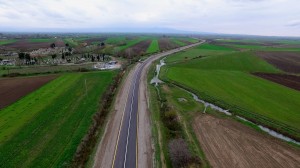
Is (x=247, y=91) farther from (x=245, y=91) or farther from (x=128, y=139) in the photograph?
(x=128, y=139)

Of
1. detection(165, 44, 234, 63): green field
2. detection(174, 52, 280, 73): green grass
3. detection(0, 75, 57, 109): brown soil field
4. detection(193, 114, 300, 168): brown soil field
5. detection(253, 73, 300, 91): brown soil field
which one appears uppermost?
detection(165, 44, 234, 63): green field

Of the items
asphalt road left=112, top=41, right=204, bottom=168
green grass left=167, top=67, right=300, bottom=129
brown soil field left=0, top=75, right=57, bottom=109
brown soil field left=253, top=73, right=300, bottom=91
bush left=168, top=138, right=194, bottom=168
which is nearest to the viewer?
bush left=168, top=138, right=194, bottom=168

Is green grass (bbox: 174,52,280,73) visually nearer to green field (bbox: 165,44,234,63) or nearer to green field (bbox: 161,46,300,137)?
green field (bbox: 161,46,300,137)

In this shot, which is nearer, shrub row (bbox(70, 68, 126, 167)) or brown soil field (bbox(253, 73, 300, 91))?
shrub row (bbox(70, 68, 126, 167))

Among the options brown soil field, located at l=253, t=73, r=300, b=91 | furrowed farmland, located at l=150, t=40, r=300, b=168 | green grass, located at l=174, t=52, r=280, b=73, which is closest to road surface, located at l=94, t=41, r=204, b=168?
furrowed farmland, located at l=150, t=40, r=300, b=168

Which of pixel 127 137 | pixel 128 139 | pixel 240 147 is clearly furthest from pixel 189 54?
pixel 128 139

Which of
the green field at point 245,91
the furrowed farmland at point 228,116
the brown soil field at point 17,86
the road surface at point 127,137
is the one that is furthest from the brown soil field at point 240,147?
the brown soil field at point 17,86

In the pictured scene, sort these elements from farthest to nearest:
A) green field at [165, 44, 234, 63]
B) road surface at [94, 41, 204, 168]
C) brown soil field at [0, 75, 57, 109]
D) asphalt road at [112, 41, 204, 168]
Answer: green field at [165, 44, 234, 63] → brown soil field at [0, 75, 57, 109] → road surface at [94, 41, 204, 168] → asphalt road at [112, 41, 204, 168]
